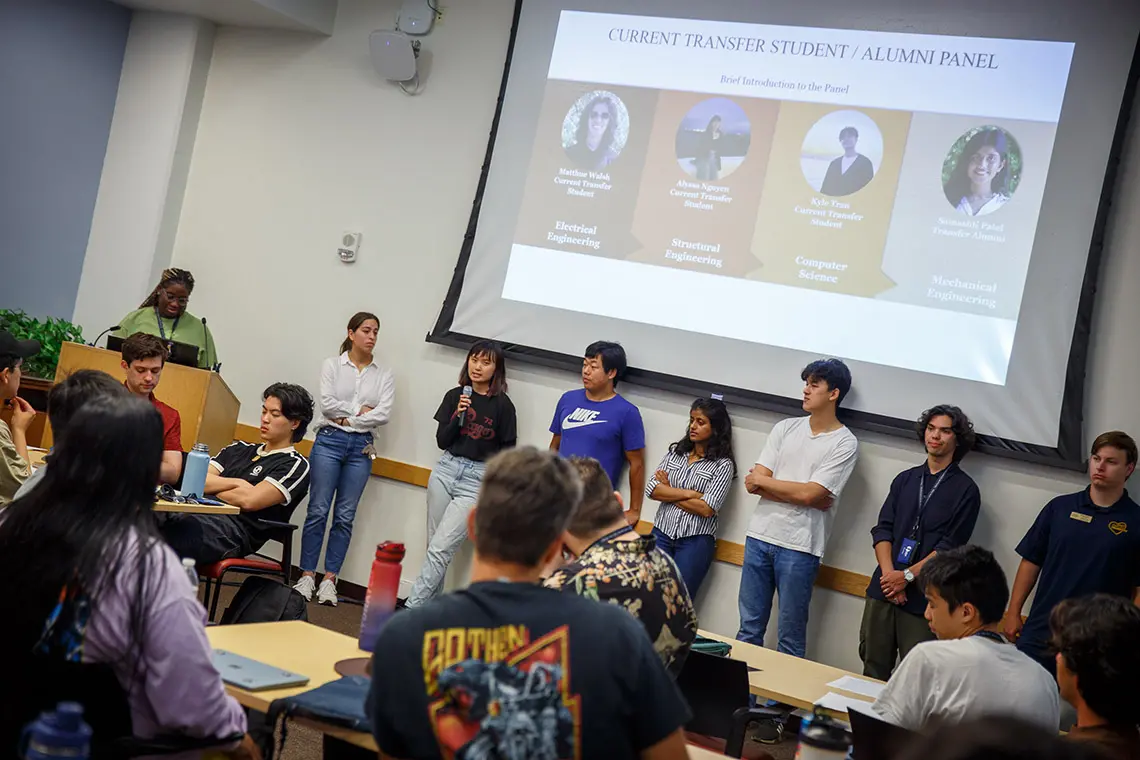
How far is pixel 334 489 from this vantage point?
6250 mm

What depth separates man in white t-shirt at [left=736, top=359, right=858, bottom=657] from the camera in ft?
16.4

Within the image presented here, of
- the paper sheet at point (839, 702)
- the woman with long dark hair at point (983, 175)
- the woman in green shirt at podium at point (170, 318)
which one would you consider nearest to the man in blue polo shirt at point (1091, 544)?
the woman with long dark hair at point (983, 175)

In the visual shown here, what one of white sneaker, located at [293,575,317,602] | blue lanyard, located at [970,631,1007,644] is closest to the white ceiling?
white sneaker, located at [293,575,317,602]

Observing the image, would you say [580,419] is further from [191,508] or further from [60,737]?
[60,737]

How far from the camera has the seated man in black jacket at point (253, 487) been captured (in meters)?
4.00

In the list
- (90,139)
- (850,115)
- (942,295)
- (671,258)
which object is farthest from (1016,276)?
(90,139)

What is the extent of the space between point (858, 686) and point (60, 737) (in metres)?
2.29

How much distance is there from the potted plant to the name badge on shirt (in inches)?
191

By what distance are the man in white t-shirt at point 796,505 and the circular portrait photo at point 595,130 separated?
1.73 metres

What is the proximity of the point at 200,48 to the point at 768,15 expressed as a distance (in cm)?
383

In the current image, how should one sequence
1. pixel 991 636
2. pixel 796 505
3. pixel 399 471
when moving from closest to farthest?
pixel 991 636 → pixel 796 505 → pixel 399 471

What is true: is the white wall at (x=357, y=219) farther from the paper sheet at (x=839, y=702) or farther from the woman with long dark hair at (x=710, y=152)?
the paper sheet at (x=839, y=702)

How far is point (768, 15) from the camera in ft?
18.5

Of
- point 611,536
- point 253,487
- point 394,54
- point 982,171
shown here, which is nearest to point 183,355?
point 253,487
